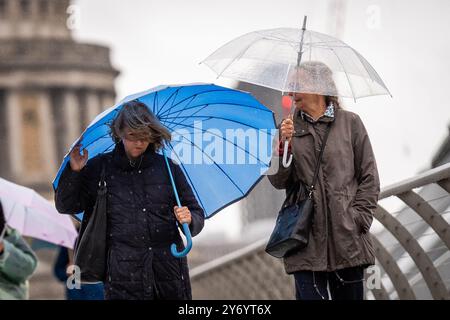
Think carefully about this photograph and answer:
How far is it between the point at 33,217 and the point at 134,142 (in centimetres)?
302

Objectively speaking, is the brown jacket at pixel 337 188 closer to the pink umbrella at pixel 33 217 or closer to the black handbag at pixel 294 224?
the black handbag at pixel 294 224

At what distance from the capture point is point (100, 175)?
7059 millimetres

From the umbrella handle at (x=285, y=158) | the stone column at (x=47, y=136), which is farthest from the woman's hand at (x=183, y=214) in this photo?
the stone column at (x=47, y=136)

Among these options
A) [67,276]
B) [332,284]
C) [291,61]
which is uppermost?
[291,61]

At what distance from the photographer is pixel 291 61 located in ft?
23.5

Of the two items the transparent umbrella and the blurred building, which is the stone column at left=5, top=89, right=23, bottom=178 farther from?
the transparent umbrella

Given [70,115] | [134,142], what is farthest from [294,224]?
[70,115]

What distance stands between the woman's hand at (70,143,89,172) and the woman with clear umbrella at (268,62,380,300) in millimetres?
907

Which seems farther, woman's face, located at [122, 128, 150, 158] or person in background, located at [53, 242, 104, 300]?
person in background, located at [53, 242, 104, 300]

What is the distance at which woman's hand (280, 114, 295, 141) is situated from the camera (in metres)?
6.69

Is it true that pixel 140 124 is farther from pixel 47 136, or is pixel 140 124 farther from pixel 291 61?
pixel 47 136

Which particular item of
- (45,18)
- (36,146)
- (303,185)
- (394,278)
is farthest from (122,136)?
(45,18)

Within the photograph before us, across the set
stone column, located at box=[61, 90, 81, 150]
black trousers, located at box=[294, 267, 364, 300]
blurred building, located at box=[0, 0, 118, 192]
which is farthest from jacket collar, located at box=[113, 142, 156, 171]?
stone column, located at box=[61, 90, 81, 150]

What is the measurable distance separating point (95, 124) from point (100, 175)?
1.04 ft
